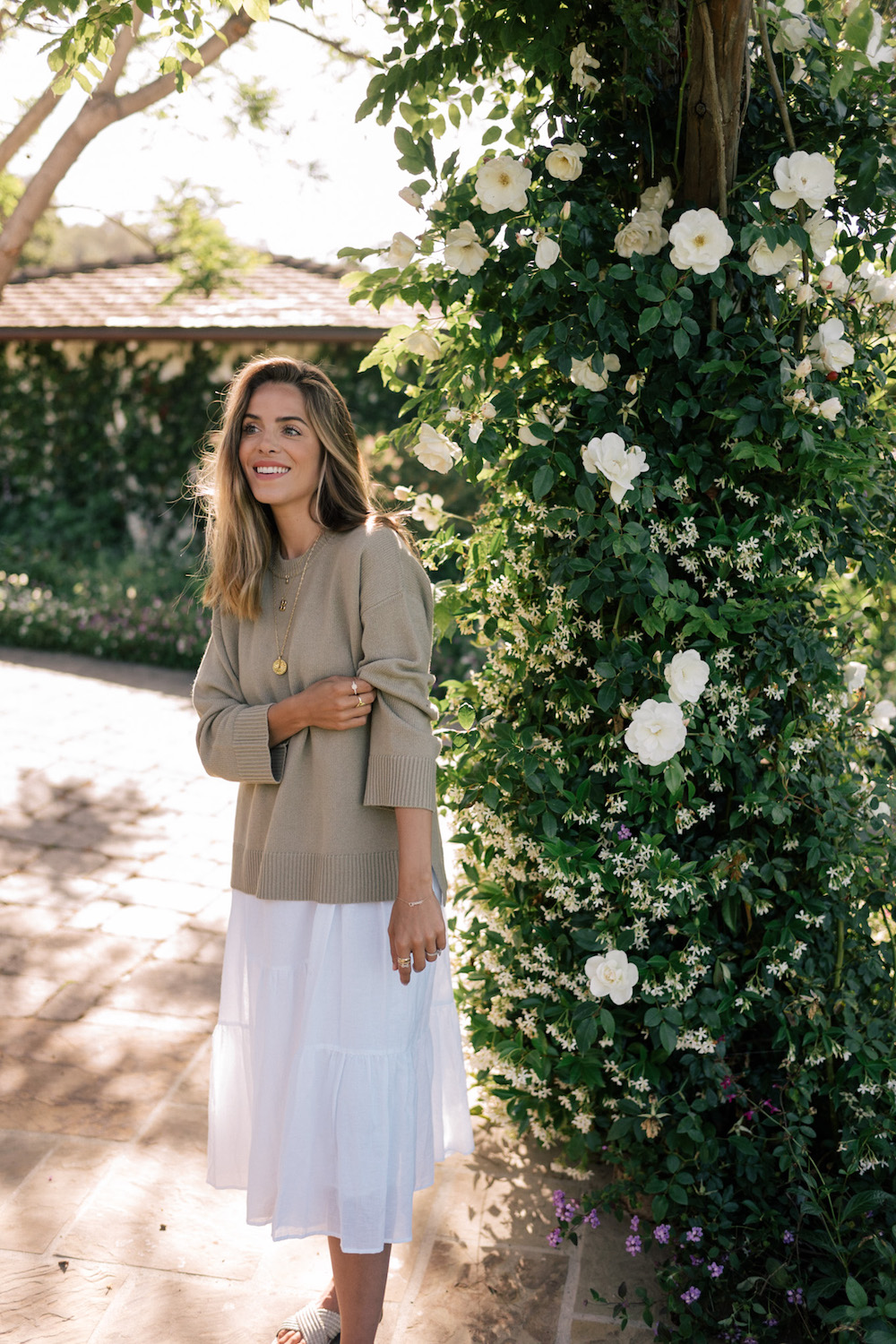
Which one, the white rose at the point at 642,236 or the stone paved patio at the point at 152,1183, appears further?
the stone paved patio at the point at 152,1183

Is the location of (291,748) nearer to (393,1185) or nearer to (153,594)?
(393,1185)

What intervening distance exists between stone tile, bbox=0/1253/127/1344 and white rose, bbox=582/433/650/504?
207 centimetres

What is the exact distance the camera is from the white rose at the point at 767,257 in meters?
1.94

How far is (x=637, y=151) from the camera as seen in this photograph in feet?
7.22

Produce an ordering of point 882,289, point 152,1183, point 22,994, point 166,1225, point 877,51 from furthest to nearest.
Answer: point 22,994 < point 152,1183 < point 166,1225 < point 882,289 < point 877,51

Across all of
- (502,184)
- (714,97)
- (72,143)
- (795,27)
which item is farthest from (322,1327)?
(72,143)

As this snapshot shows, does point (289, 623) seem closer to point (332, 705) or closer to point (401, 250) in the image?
point (332, 705)

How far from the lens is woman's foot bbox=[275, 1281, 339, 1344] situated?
2.16 meters

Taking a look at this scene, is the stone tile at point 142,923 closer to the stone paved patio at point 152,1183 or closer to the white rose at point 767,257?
the stone paved patio at point 152,1183

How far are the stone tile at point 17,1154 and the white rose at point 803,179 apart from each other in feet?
9.48

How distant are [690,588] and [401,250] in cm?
94

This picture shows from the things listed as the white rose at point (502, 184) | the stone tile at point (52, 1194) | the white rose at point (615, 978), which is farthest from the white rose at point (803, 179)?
the stone tile at point (52, 1194)

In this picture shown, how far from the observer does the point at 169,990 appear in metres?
3.73

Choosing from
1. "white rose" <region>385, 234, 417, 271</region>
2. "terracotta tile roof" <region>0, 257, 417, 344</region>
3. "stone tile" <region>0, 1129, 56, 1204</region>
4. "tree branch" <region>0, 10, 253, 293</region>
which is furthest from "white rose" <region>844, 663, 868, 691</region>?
"terracotta tile roof" <region>0, 257, 417, 344</region>
